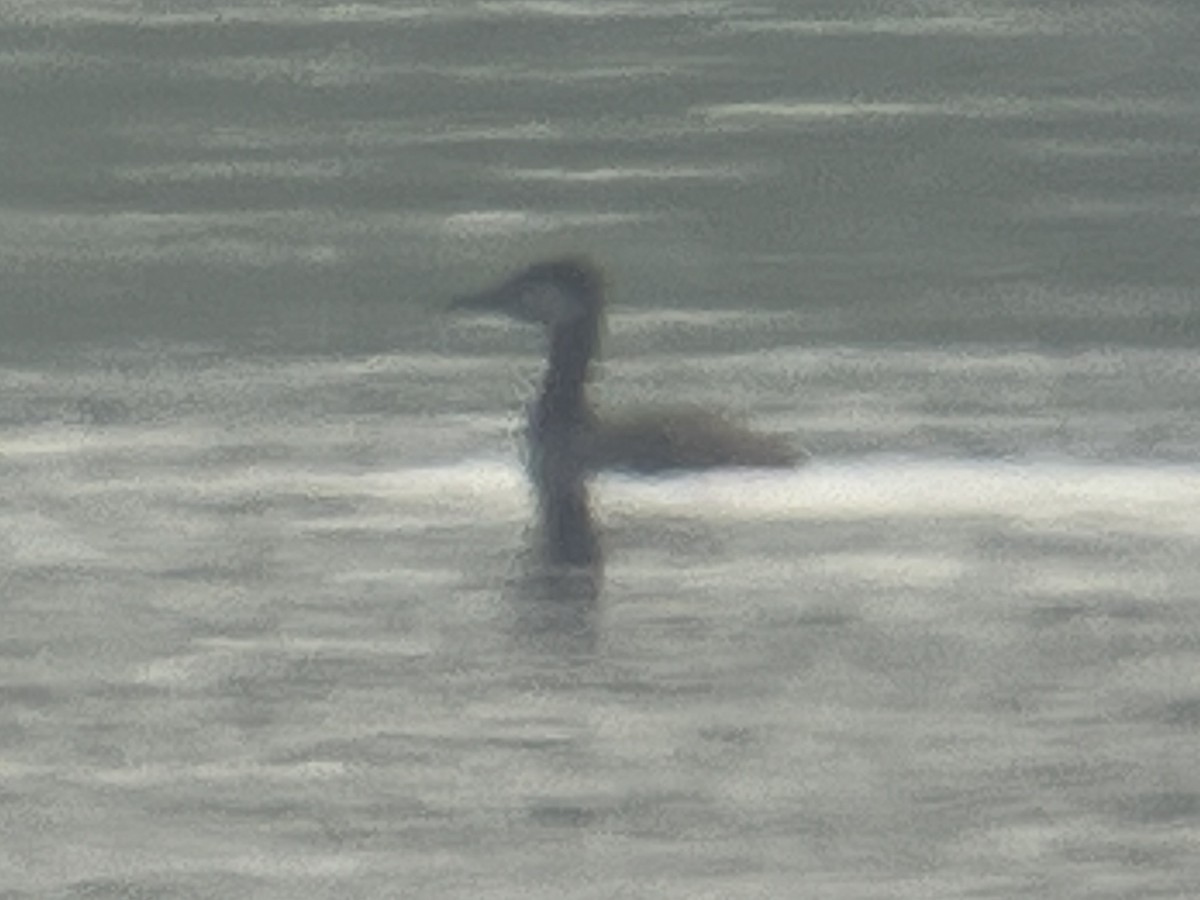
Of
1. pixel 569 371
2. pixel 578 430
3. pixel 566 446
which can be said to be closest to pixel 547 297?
pixel 569 371

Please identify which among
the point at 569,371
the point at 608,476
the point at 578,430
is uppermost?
the point at 569,371

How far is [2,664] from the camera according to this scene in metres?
14.0

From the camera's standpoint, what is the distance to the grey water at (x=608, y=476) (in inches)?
502

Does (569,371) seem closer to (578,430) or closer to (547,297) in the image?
(547,297)

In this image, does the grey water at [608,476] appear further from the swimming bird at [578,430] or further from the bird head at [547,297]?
the bird head at [547,297]

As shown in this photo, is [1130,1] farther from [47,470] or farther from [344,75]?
[47,470]

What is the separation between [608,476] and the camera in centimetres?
1659

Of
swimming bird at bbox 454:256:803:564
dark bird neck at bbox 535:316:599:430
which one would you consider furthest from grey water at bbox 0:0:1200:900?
dark bird neck at bbox 535:316:599:430

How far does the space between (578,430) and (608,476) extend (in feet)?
0.57

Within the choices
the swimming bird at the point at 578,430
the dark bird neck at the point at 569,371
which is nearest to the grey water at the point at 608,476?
the swimming bird at the point at 578,430

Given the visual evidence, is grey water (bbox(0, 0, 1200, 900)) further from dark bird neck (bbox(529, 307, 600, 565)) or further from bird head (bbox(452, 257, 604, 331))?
bird head (bbox(452, 257, 604, 331))

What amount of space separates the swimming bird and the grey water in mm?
88

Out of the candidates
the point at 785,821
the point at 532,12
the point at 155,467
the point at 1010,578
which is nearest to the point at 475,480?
the point at 155,467

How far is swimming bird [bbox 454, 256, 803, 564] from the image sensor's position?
16016 millimetres
